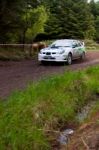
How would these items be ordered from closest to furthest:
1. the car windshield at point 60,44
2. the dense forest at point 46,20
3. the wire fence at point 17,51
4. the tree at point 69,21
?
the car windshield at point 60,44
the dense forest at point 46,20
the wire fence at point 17,51
the tree at point 69,21

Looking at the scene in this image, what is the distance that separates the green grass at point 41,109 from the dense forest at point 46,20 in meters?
12.1

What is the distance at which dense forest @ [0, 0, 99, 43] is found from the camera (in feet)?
86.2

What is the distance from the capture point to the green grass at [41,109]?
826 centimetres

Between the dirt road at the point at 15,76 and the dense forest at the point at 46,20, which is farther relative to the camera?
the dense forest at the point at 46,20

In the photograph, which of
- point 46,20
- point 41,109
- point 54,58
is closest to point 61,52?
point 54,58

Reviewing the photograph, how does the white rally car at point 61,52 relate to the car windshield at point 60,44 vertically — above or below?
below

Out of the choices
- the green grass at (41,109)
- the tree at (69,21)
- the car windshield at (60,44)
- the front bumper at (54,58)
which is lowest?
the tree at (69,21)

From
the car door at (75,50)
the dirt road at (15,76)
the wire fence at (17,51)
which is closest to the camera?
the dirt road at (15,76)

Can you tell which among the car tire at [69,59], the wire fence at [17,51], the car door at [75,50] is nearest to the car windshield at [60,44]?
the car door at [75,50]

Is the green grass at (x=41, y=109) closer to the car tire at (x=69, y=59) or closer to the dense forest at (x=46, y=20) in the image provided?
the car tire at (x=69, y=59)

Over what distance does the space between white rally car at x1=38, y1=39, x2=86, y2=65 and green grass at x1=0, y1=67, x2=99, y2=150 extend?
885 centimetres

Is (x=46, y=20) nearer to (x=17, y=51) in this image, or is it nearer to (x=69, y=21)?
(x=17, y=51)

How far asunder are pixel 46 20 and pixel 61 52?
57.9ft

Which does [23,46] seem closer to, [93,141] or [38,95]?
[38,95]
